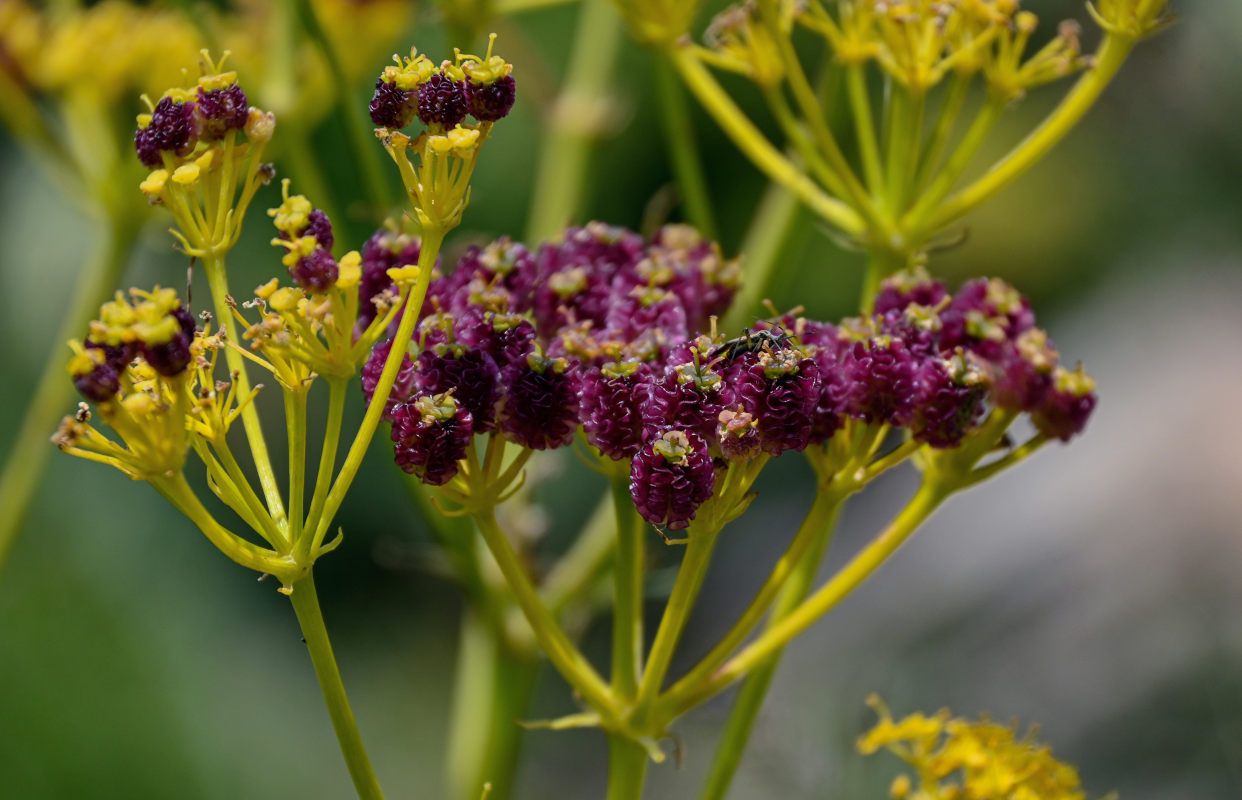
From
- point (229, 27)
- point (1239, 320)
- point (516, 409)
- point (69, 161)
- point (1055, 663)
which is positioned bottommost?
point (1055, 663)

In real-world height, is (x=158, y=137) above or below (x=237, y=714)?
above

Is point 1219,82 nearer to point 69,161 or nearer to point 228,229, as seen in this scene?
point 69,161

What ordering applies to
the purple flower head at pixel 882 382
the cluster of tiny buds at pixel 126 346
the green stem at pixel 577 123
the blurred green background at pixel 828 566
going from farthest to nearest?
1. the blurred green background at pixel 828 566
2. the green stem at pixel 577 123
3. the purple flower head at pixel 882 382
4. the cluster of tiny buds at pixel 126 346

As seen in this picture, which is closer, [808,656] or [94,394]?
[94,394]

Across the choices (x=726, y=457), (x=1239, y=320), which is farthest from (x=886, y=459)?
(x=1239, y=320)

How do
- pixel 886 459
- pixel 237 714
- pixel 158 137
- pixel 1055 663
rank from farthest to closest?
pixel 237 714 → pixel 1055 663 → pixel 886 459 → pixel 158 137

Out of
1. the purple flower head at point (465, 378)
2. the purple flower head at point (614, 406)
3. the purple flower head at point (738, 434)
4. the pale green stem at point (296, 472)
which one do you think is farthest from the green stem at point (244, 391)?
the purple flower head at point (738, 434)

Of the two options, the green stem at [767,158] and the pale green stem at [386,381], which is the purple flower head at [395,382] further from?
the green stem at [767,158]
